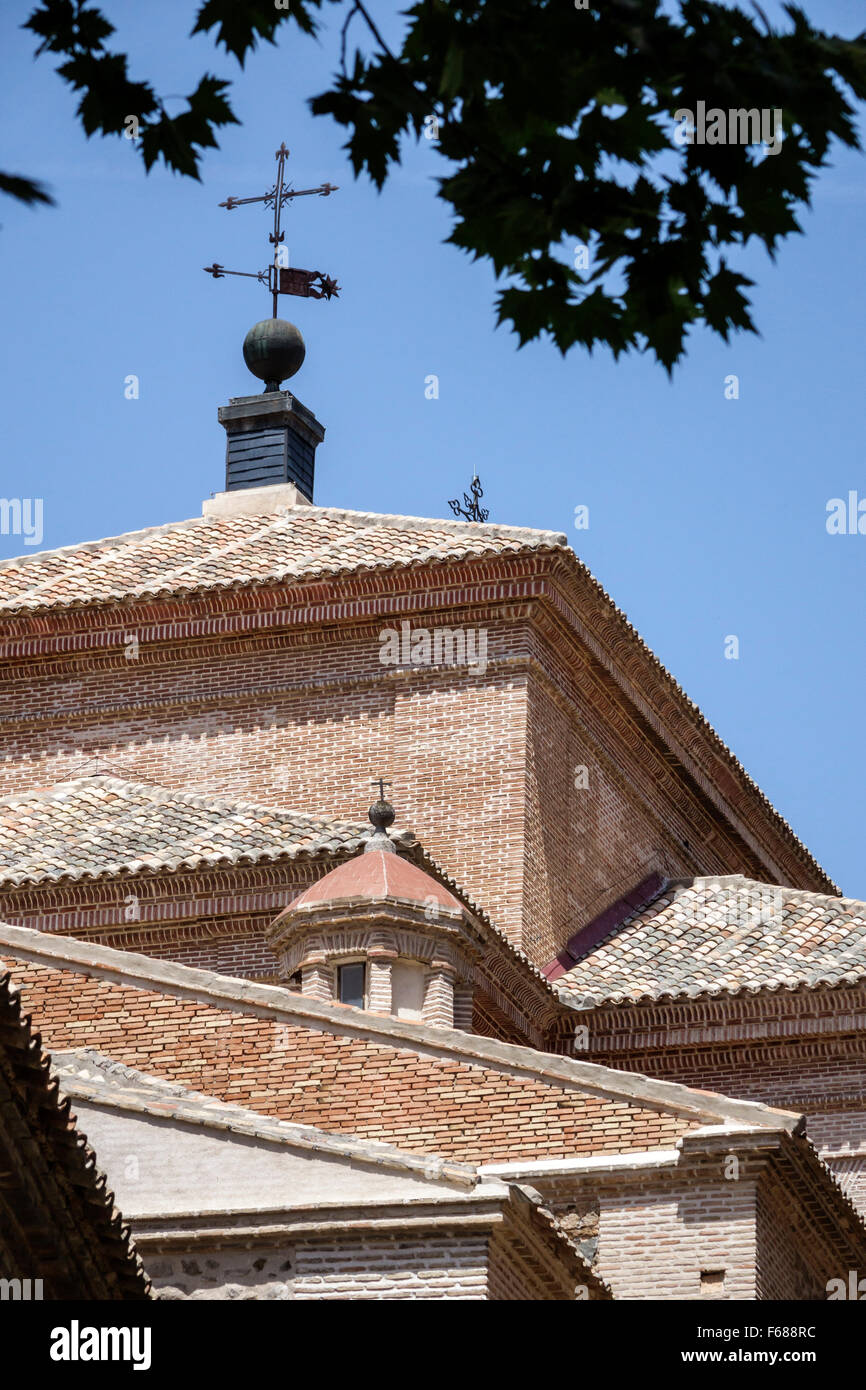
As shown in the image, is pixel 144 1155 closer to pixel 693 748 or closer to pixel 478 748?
pixel 478 748

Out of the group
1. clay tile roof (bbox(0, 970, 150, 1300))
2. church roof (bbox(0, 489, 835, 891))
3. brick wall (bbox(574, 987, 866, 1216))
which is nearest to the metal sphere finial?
church roof (bbox(0, 489, 835, 891))

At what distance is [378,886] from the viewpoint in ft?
48.1

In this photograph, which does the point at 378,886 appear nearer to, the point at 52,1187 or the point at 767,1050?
the point at 767,1050

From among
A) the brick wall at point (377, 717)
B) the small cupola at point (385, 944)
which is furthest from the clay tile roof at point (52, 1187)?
the brick wall at point (377, 717)

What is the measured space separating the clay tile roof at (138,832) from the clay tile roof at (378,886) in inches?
31.0

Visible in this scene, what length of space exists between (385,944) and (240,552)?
5906mm

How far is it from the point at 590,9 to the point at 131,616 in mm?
14522

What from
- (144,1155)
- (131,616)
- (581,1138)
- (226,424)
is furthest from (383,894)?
(226,424)

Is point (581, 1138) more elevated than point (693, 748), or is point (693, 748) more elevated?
point (693, 748)

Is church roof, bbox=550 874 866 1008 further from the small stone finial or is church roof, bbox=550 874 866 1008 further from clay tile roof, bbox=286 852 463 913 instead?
clay tile roof, bbox=286 852 463 913

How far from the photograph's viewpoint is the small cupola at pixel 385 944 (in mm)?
14562

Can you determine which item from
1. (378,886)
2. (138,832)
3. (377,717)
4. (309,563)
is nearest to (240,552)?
(309,563)

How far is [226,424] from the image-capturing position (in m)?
22.1

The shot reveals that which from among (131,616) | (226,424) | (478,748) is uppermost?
(226,424)
